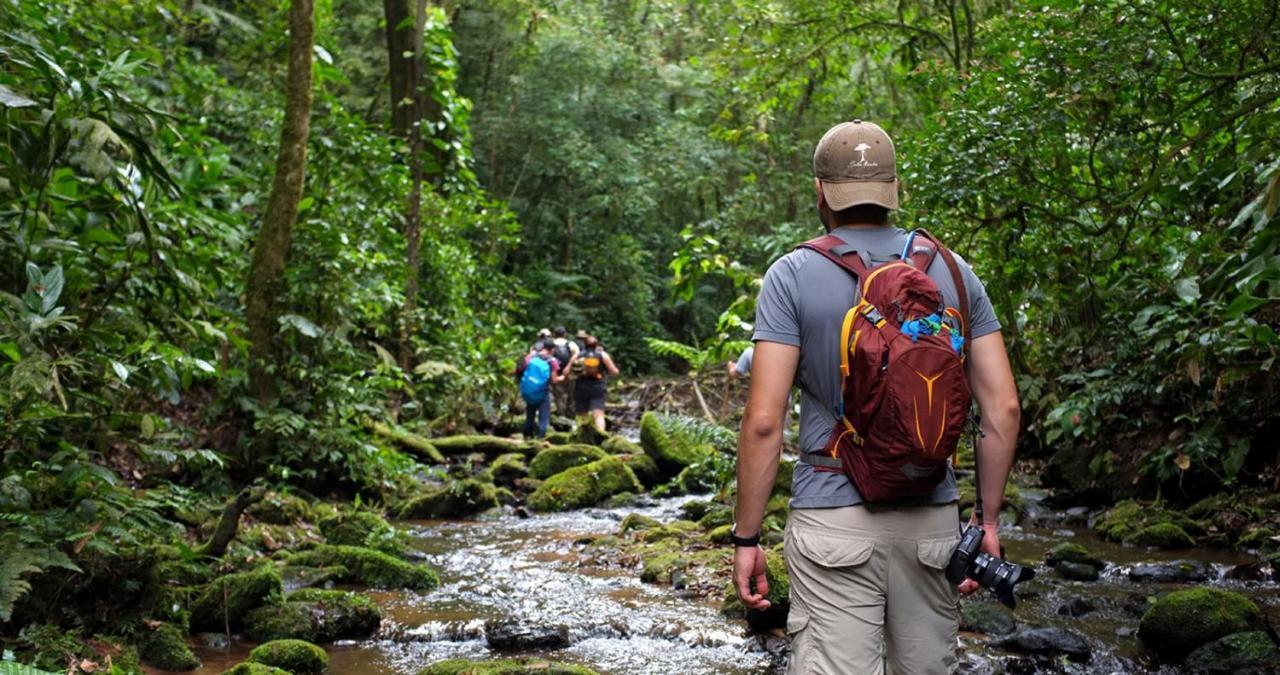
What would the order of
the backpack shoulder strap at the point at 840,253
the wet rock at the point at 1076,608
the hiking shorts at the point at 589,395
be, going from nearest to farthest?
the backpack shoulder strap at the point at 840,253 → the wet rock at the point at 1076,608 → the hiking shorts at the point at 589,395

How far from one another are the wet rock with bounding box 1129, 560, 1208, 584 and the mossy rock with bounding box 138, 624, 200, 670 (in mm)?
6257

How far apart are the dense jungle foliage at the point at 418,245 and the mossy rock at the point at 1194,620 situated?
154 centimetres

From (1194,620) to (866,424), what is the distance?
159 inches

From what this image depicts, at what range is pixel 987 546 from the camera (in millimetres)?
3057

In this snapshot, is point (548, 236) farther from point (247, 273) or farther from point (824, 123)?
point (247, 273)

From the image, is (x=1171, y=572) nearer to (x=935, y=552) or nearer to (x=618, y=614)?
(x=618, y=614)

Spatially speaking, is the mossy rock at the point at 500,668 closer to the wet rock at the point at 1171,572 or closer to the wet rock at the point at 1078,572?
the wet rock at the point at 1078,572

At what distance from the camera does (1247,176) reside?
5.98 meters

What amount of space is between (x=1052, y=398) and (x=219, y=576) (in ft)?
28.4

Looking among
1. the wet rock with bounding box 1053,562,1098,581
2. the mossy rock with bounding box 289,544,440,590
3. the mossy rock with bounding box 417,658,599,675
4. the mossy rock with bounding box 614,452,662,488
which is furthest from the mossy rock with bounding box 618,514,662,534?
the mossy rock with bounding box 417,658,599,675

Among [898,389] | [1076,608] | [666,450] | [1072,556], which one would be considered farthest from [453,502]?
[898,389]

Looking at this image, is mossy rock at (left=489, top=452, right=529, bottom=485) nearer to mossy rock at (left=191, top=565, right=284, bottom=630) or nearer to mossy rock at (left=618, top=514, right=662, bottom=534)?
mossy rock at (left=618, top=514, right=662, bottom=534)

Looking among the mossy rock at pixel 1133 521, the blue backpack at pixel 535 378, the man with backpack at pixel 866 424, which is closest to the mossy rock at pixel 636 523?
the mossy rock at pixel 1133 521

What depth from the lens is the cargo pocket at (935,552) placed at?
2.86 m
